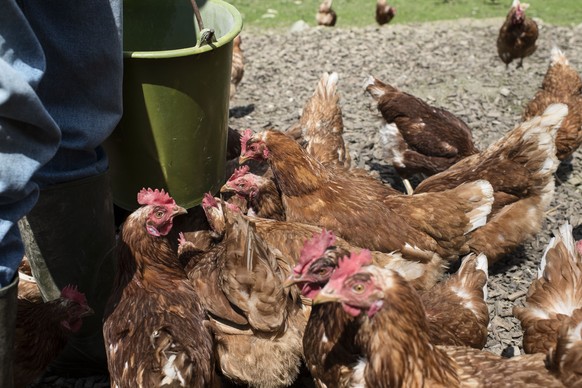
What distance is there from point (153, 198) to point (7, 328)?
854 millimetres

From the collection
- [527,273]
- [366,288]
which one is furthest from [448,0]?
[366,288]

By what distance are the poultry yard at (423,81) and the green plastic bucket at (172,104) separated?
1.83m

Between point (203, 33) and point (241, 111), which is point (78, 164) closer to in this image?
point (203, 33)

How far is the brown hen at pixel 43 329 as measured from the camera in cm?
269

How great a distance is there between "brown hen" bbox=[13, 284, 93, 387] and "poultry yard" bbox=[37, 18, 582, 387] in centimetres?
218

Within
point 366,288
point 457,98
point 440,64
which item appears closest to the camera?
point 366,288

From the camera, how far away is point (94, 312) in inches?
112

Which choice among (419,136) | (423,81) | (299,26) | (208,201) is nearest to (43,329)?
(208,201)

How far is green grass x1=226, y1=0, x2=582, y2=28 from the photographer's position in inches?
325

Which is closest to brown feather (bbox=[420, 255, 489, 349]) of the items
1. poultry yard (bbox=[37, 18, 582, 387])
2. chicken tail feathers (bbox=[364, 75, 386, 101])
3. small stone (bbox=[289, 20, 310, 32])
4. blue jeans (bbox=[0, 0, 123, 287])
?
poultry yard (bbox=[37, 18, 582, 387])

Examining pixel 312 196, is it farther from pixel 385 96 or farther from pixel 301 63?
pixel 301 63

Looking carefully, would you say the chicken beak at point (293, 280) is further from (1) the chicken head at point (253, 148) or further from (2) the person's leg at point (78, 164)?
(1) the chicken head at point (253, 148)

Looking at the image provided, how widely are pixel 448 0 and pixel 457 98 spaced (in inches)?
151

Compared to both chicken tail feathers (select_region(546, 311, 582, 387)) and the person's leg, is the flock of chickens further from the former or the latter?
chicken tail feathers (select_region(546, 311, 582, 387))
